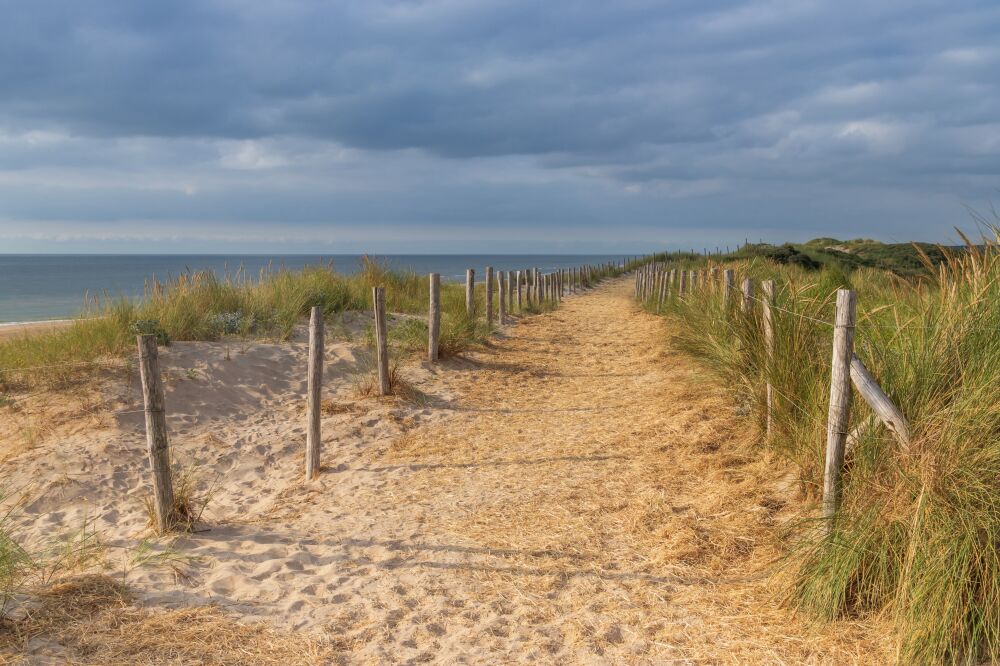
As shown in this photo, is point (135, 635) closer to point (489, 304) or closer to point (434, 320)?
point (434, 320)

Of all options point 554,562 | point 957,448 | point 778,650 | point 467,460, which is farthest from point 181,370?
point 957,448

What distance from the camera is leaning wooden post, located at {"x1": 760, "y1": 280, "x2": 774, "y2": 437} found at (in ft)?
→ 18.5

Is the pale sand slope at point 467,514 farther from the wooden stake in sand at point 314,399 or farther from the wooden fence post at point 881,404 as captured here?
the wooden fence post at point 881,404

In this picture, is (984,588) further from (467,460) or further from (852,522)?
(467,460)

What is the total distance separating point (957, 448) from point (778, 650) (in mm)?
1286

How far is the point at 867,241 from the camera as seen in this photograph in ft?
166

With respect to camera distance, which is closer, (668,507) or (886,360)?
(886,360)

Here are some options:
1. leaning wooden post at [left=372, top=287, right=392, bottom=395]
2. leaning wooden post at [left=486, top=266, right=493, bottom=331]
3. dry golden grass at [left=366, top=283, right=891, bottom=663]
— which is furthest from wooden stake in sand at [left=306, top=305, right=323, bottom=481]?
leaning wooden post at [left=486, top=266, right=493, bottom=331]

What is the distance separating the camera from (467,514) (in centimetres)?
542

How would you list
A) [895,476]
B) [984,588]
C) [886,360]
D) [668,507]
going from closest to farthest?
1. [984,588]
2. [895,476]
3. [886,360]
4. [668,507]

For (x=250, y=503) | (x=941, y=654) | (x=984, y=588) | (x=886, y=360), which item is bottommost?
(x=250, y=503)

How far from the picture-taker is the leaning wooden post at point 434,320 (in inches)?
415

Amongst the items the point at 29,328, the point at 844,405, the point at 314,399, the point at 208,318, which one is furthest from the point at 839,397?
the point at 29,328

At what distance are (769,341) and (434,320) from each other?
580 centimetres
